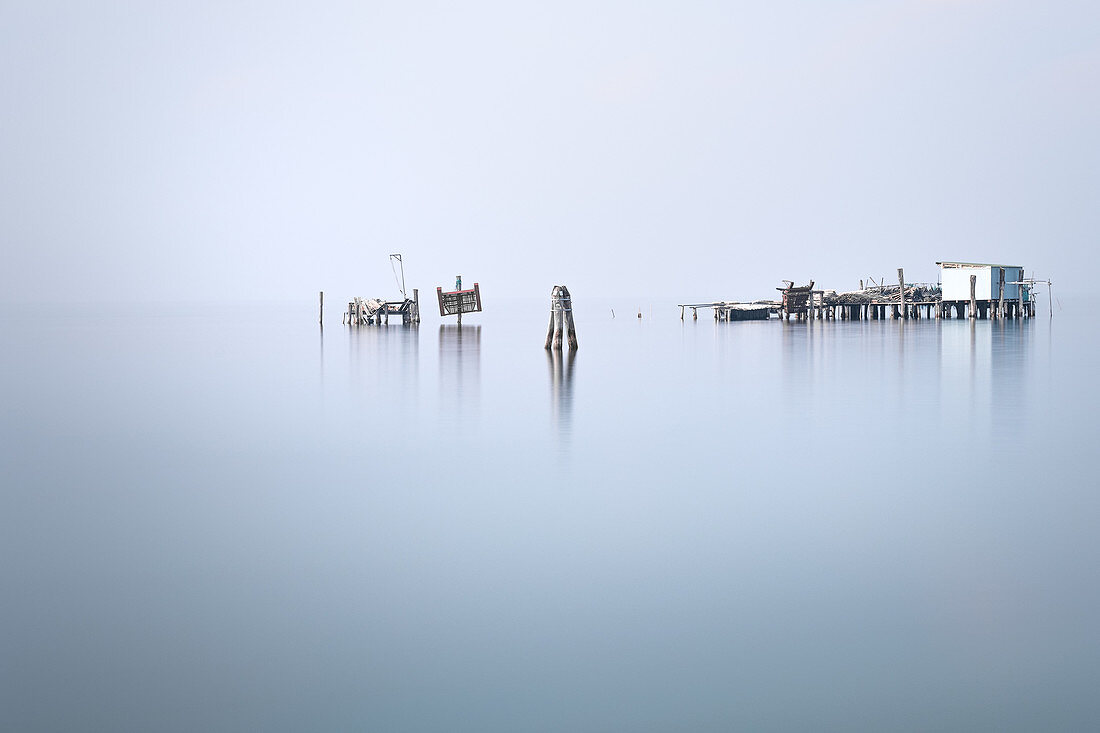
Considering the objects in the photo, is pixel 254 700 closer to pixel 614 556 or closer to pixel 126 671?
pixel 126 671

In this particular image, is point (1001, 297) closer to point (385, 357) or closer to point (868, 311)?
point (868, 311)

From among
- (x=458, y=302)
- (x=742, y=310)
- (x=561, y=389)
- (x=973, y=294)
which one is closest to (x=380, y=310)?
(x=458, y=302)

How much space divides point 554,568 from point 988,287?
66742 millimetres

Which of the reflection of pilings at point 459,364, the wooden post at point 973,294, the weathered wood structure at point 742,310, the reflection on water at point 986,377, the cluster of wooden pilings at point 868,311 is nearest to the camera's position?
the reflection on water at point 986,377

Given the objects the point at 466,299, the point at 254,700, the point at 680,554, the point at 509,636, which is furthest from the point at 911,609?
the point at 466,299

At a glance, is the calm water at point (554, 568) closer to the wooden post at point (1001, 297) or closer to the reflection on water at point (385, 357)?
the reflection on water at point (385, 357)

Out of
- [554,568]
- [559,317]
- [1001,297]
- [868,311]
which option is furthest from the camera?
[868,311]

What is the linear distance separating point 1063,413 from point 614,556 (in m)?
16.0

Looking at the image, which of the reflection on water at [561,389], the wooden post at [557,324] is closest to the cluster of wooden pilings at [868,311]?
the wooden post at [557,324]

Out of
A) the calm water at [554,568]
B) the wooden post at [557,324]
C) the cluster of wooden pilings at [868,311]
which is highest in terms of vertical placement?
the cluster of wooden pilings at [868,311]

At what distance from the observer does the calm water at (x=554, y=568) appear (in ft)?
24.4

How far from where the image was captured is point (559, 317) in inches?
1591

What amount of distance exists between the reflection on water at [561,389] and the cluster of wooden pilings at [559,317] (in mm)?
491

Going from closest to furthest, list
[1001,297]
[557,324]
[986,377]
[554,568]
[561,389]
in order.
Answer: [554,568] → [561,389] → [986,377] → [557,324] → [1001,297]
